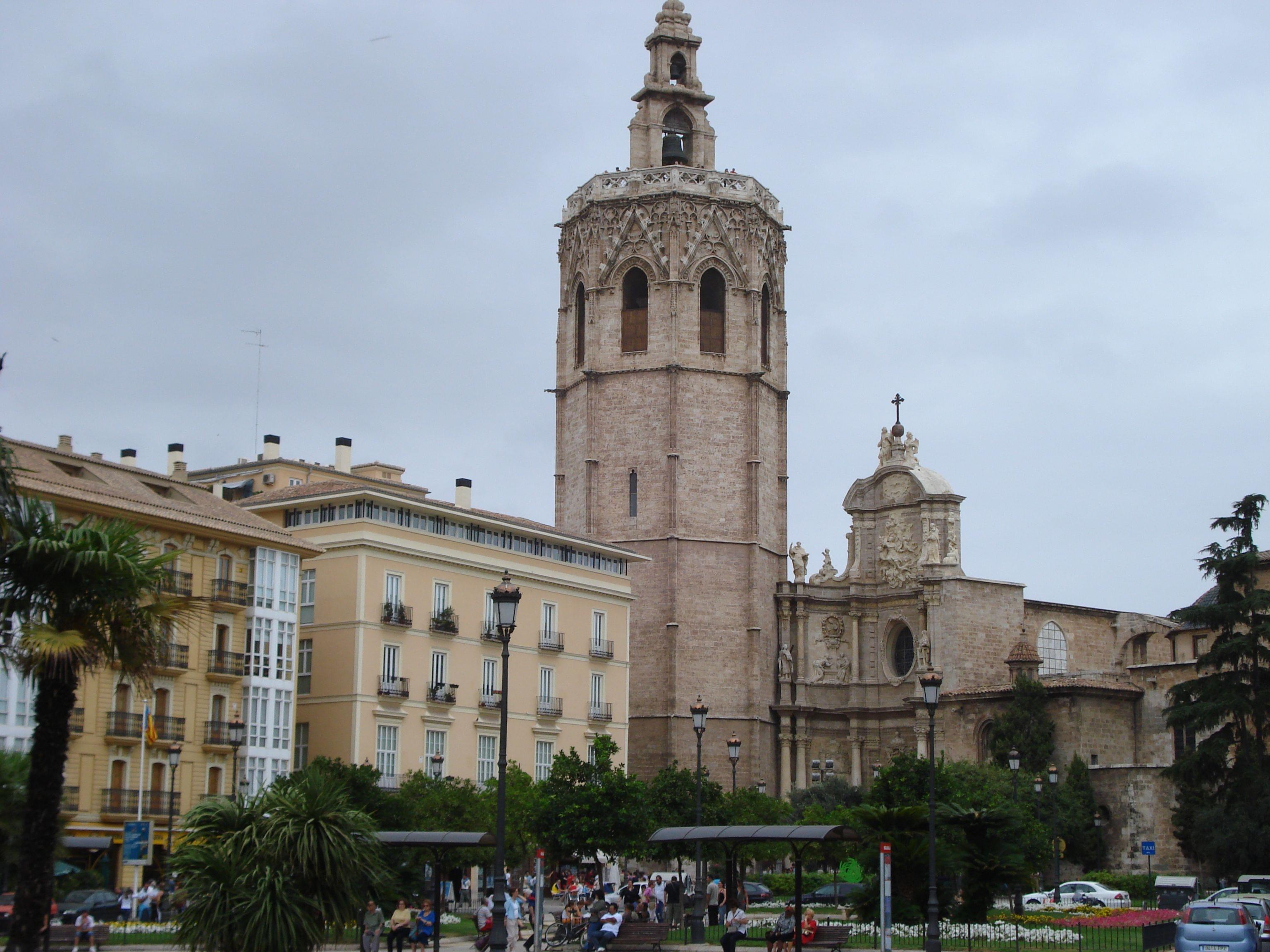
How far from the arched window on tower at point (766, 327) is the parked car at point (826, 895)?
29789 mm

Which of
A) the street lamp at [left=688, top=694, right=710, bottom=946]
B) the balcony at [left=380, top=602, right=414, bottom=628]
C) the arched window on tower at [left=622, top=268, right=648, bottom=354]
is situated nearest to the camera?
the street lamp at [left=688, top=694, right=710, bottom=946]

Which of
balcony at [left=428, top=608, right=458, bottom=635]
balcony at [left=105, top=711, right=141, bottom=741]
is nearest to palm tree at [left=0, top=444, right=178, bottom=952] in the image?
balcony at [left=105, top=711, right=141, bottom=741]

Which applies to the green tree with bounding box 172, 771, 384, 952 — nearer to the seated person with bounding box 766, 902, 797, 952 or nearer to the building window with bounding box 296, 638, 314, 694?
the seated person with bounding box 766, 902, 797, 952

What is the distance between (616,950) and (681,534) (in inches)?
1581

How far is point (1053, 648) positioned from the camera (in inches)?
3073

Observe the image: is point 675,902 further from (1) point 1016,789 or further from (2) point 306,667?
(2) point 306,667

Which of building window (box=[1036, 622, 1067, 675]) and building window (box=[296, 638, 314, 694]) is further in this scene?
building window (box=[1036, 622, 1067, 675])

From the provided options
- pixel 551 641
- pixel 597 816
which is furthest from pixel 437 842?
pixel 551 641

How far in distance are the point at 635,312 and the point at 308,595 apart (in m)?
24.9

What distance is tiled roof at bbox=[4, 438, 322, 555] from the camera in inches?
1805

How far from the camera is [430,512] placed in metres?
58.6

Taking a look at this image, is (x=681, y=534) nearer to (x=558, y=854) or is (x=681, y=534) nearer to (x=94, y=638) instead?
(x=558, y=854)

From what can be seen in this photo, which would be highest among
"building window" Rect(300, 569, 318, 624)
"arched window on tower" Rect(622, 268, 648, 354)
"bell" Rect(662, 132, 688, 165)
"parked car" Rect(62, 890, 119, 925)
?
"bell" Rect(662, 132, 688, 165)

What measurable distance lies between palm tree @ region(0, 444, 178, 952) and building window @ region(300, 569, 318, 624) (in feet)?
118
